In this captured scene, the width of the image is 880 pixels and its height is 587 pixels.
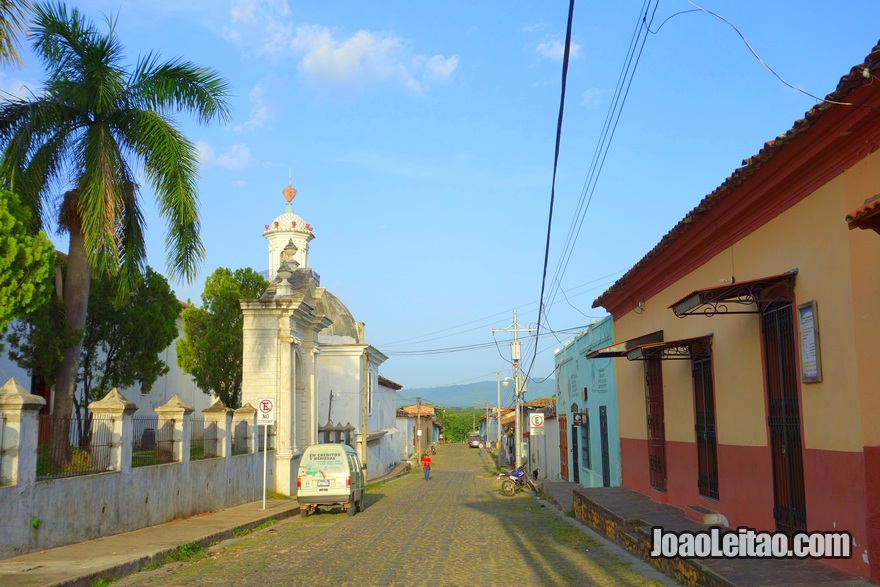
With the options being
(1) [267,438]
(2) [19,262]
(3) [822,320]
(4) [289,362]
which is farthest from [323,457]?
(3) [822,320]

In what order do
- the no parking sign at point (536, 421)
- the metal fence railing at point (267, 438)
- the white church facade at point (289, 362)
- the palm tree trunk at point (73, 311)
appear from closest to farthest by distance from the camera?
the palm tree trunk at point (73, 311) < the metal fence railing at point (267, 438) < the white church facade at point (289, 362) < the no parking sign at point (536, 421)

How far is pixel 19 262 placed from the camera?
47.7 ft

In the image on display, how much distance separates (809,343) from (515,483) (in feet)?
75.7

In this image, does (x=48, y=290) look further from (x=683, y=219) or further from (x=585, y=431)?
(x=585, y=431)

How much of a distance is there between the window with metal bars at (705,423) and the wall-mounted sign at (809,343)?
12.2 feet

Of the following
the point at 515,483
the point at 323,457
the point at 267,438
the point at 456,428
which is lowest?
the point at 456,428

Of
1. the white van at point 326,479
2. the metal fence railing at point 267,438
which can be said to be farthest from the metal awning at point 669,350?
the metal fence railing at point 267,438

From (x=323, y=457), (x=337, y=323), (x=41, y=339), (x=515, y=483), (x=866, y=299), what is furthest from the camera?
(x=337, y=323)

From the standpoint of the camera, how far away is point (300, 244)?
155ft

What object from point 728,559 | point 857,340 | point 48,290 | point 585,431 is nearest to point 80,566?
point 48,290

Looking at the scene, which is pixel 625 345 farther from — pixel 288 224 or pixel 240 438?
pixel 288 224

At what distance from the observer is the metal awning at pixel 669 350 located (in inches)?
517

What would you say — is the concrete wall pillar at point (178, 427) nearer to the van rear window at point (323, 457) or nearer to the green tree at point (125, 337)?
the van rear window at point (323, 457)

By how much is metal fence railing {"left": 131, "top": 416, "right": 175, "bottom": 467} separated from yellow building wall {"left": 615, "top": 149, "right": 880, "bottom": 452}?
11.0 metres
